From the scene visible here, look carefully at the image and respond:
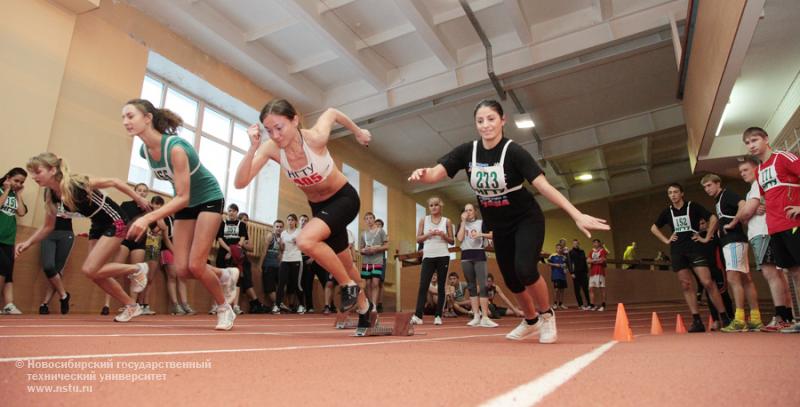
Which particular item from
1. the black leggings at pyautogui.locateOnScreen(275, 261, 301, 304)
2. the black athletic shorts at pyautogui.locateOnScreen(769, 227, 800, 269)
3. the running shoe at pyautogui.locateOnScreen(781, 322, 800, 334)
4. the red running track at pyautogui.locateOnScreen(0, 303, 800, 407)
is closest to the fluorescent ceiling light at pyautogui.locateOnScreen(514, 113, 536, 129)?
the black leggings at pyautogui.locateOnScreen(275, 261, 301, 304)

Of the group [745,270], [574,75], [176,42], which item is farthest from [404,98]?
[745,270]

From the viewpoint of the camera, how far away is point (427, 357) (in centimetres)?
204

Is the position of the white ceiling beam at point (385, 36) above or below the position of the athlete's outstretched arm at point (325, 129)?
above

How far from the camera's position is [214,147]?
1021 centimetres

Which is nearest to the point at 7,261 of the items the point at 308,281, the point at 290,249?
the point at 290,249

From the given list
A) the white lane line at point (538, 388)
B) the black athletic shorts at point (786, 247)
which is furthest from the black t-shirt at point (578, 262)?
the white lane line at point (538, 388)

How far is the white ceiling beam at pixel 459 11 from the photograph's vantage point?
28.5ft

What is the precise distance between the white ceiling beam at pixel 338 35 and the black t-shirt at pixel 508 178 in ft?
19.2

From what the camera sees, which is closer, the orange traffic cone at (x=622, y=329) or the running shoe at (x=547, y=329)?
the running shoe at (x=547, y=329)

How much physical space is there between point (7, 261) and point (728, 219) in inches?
315

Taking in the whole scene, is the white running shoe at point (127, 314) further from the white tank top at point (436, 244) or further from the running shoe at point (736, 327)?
the running shoe at point (736, 327)

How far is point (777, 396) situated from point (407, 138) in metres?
12.8

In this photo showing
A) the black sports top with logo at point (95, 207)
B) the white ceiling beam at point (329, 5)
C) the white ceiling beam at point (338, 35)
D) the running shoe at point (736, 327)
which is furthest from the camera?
the white ceiling beam at point (329, 5)

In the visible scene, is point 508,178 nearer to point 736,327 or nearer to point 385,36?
point 736,327
